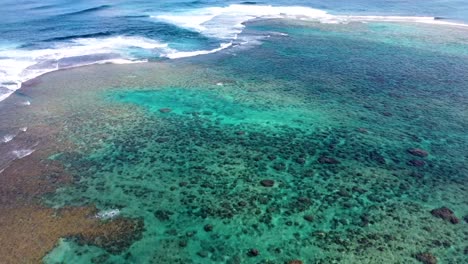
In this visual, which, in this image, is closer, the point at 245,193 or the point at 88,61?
the point at 245,193

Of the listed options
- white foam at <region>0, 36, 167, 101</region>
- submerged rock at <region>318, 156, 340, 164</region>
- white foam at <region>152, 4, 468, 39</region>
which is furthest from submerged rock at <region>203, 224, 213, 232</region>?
white foam at <region>152, 4, 468, 39</region>

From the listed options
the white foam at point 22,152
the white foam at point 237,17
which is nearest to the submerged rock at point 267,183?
the white foam at point 22,152

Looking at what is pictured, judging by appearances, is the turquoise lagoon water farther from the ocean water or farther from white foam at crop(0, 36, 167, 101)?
white foam at crop(0, 36, 167, 101)

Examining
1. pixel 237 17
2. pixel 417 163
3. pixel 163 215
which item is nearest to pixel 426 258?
pixel 417 163

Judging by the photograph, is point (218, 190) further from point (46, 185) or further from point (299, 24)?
point (299, 24)

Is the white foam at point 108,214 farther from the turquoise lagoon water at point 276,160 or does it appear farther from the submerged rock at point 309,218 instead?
the submerged rock at point 309,218

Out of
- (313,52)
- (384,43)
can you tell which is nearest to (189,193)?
(313,52)
